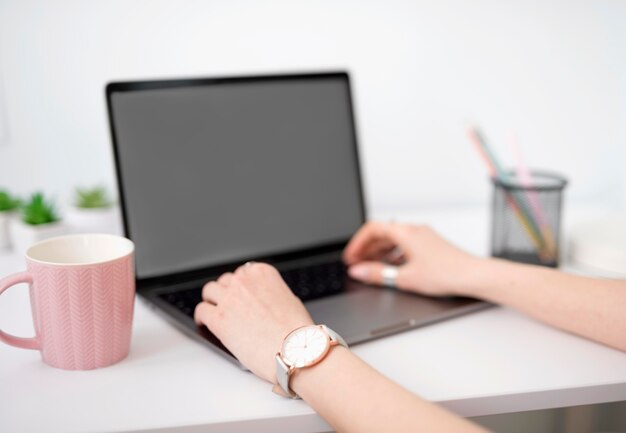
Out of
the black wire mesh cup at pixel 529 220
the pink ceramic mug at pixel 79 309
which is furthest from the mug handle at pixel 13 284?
the black wire mesh cup at pixel 529 220

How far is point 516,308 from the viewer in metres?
0.68

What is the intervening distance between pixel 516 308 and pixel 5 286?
0.51 m

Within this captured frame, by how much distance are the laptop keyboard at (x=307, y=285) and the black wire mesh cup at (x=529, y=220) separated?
0.24 meters

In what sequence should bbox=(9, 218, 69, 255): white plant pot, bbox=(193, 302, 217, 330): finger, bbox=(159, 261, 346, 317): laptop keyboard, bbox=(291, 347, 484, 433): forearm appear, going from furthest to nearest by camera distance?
bbox=(9, 218, 69, 255): white plant pot
bbox=(159, 261, 346, 317): laptop keyboard
bbox=(193, 302, 217, 330): finger
bbox=(291, 347, 484, 433): forearm

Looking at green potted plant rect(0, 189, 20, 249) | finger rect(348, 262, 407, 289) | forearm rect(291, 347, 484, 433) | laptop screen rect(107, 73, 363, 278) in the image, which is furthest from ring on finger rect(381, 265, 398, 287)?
green potted plant rect(0, 189, 20, 249)

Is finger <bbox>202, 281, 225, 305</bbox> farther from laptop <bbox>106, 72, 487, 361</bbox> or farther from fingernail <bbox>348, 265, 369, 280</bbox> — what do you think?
fingernail <bbox>348, 265, 369, 280</bbox>

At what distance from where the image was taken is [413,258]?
77 centimetres

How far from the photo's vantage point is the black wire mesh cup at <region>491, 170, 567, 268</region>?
851 mm

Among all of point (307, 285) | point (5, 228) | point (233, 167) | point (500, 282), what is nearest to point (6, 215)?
point (5, 228)

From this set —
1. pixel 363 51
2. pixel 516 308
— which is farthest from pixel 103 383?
pixel 363 51

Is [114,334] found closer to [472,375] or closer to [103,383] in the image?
[103,383]

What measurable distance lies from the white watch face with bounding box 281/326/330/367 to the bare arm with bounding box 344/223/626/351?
0.23 meters

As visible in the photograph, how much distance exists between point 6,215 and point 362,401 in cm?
64

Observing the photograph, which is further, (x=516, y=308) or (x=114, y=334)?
(x=516, y=308)
